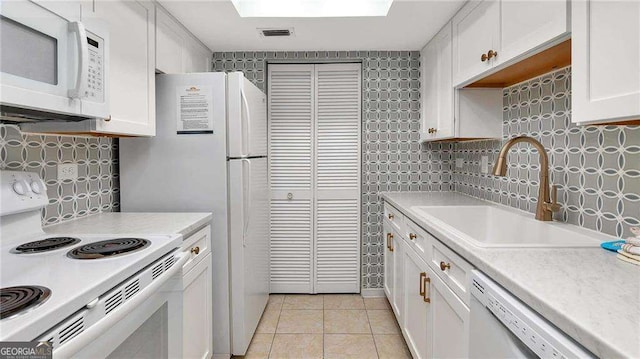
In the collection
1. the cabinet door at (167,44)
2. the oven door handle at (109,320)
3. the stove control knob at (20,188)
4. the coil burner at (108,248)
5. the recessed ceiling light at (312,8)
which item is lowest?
the oven door handle at (109,320)

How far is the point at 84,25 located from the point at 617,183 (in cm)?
209

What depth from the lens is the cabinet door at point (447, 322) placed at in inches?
51.7

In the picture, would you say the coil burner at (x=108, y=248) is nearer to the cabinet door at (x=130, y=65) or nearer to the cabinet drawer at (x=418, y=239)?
the cabinet door at (x=130, y=65)

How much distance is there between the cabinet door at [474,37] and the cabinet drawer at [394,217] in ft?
3.01

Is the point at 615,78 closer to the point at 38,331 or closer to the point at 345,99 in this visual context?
the point at 38,331

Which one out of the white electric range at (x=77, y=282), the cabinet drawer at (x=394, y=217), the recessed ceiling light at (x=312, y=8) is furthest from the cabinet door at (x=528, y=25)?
the white electric range at (x=77, y=282)

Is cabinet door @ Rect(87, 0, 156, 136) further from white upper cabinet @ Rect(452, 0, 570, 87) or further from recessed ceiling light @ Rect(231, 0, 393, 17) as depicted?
white upper cabinet @ Rect(452, 0, 570, 87)

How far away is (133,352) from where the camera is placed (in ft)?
3.71

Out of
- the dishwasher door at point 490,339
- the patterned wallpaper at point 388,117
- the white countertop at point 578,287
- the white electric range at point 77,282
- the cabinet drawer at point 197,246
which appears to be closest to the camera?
the white countertop at point 578,287

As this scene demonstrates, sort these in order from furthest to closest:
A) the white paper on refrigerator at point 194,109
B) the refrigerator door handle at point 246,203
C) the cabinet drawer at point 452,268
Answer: the refrigerator door handle at point 246,203
the white paper on refrigerator at point 194,109
the cabinet drawer at point 452,268

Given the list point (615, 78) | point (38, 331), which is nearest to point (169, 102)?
point (38, 331)

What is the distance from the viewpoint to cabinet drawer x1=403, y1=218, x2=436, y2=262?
172cm

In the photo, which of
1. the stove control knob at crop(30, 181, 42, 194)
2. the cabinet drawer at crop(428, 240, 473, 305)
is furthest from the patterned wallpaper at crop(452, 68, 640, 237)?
the stove control knob at crop(30, 181, 42, 194)

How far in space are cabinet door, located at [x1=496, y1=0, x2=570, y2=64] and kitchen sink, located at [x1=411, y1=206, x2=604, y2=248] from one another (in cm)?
77
